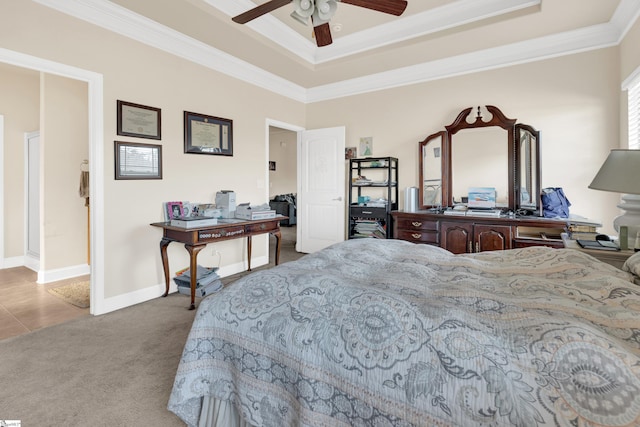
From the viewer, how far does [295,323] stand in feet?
3.70

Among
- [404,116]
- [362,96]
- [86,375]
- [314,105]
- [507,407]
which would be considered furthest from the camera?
[314,105]

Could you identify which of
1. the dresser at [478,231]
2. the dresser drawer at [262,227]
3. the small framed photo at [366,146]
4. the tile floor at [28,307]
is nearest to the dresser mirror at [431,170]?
the dresser at [478,231]

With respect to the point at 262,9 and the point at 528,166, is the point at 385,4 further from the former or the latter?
the point at 528,166

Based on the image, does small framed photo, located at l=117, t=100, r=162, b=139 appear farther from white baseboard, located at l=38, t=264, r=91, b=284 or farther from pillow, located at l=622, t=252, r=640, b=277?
pillow, located at l=622, t=252, r=640, b=277

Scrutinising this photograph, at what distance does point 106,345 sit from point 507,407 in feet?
8.47

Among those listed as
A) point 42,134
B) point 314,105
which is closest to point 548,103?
point 314,105

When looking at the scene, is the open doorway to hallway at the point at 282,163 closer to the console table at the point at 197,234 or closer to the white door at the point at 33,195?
the white door at the point at 33,195

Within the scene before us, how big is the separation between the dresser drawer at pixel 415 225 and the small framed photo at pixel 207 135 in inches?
92.6

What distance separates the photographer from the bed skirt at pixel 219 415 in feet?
4.13

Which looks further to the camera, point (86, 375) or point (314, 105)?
point (314, 105)

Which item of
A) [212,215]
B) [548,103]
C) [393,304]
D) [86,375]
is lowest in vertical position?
[86,375]

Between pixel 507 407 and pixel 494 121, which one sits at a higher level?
pixel 494 121

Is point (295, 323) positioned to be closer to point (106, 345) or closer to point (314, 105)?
point (106, 345)

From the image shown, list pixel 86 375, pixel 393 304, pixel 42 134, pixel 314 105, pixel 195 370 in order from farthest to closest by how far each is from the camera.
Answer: pixel 314 105
pixel 42 134
pixel 86 375
pixel 195 370
pixel 393 304
